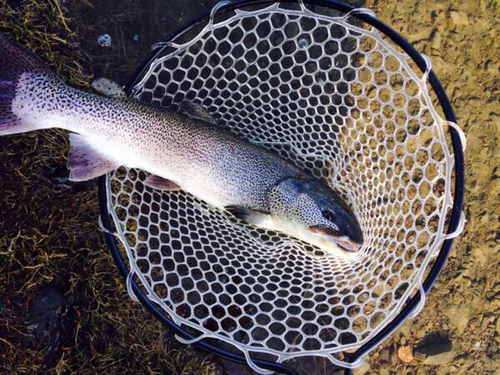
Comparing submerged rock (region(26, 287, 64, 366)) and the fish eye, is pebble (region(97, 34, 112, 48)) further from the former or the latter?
the fish eye

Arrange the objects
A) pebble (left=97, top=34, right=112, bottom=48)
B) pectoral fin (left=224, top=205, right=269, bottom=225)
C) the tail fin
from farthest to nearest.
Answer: pebble (left=97, top=34, right=112, bottom=48) → pectoral fin (left=224, top=205, right=269, bottom=225) → the tail fin

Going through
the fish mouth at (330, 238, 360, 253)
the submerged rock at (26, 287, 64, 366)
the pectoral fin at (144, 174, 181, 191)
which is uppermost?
the fish mouth at (330, 238, 360, 253)

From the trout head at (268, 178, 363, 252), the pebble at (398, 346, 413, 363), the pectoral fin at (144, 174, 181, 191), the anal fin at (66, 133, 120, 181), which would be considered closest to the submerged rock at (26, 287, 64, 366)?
the anal fin at (66, 133, 120, 181)

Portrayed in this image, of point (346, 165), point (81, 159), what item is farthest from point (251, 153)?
point (81, 159)

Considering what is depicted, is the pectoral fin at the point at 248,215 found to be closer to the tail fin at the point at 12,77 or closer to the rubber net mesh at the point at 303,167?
the rubber net mesh at the point at 303,167

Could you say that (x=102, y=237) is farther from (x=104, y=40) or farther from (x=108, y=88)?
(x=104, y=40)

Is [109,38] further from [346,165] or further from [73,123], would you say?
[346,165]

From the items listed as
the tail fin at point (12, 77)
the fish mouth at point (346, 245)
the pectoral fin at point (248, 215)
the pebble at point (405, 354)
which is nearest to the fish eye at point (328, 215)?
the fish mouth at point (346, 245)

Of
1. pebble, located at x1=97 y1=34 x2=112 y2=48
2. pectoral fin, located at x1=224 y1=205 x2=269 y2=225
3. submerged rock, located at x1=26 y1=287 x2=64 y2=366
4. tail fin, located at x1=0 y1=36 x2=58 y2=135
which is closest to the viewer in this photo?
tail fin, located at x1=0 y1=36 x2=58 y2=135
